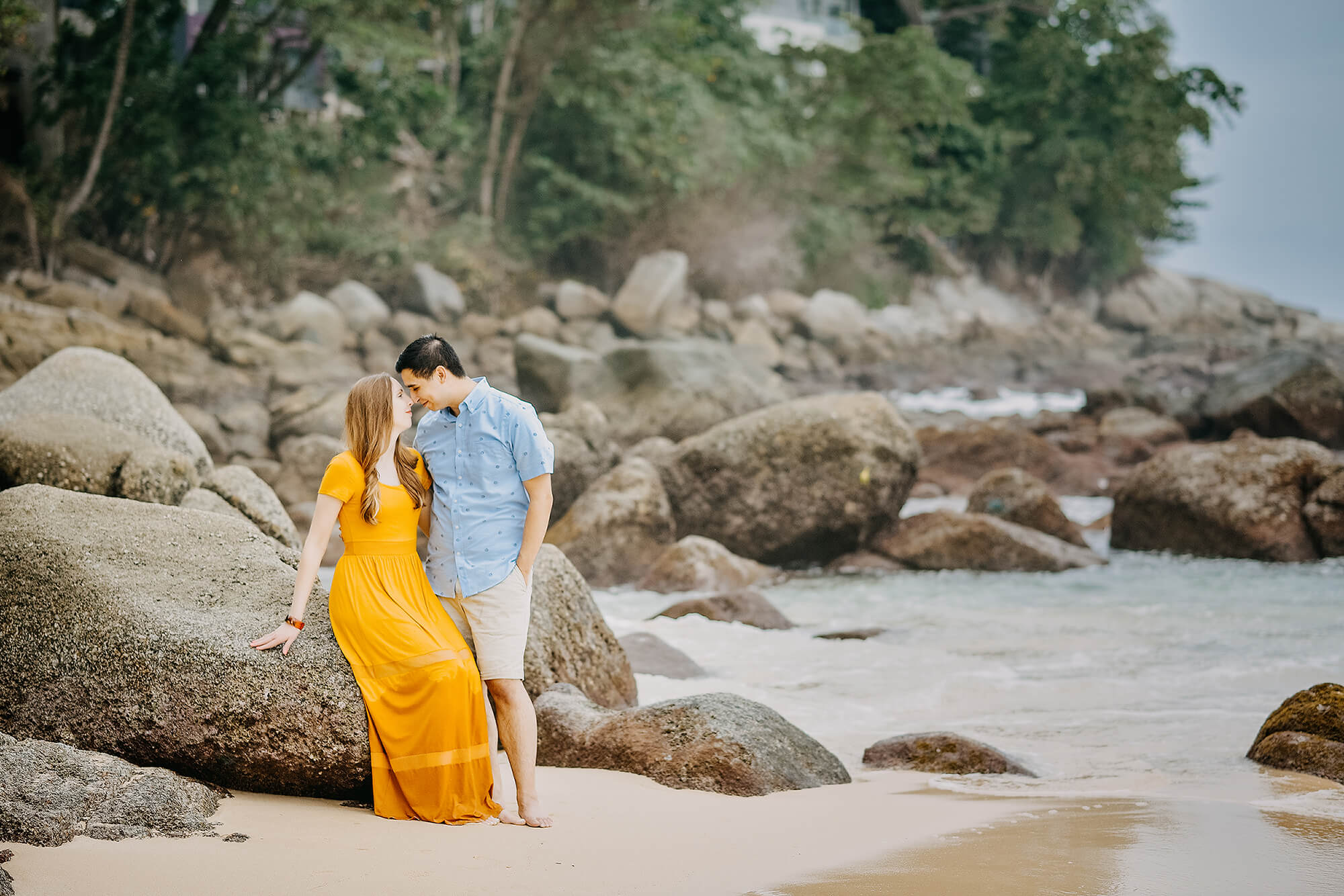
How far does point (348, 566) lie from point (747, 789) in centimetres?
183

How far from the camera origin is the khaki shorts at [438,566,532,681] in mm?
4254

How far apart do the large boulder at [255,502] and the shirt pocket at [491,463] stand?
3.41 meters

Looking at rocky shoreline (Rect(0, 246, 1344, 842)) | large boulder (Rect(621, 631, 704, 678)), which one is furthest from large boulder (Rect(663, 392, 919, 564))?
large boulder (Rect(621, 631, 704, 678))

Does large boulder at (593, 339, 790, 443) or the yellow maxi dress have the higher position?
large boulder at (593, 339, 790, 443)

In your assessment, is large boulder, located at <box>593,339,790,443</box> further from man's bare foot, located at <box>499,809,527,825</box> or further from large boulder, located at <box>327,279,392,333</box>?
man's bare foot, located at <box>499,809,527,825</box>

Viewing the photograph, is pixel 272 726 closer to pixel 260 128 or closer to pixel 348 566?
pixel 348 566

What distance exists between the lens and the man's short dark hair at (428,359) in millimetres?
4312

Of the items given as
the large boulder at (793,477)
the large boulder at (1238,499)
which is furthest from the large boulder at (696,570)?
the large boulder at (1238,499)

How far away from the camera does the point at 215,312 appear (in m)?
22.4

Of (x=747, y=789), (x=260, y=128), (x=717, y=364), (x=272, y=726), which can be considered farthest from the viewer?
(x=260, y=128)

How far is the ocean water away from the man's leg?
6.74 ft

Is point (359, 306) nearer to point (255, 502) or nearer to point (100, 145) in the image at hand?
point (100, 145)

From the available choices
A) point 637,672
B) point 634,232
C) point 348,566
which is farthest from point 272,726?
point 634,232

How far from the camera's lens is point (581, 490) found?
13.2 m
